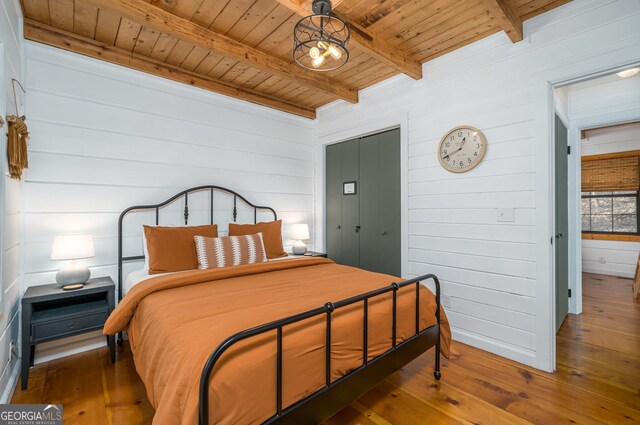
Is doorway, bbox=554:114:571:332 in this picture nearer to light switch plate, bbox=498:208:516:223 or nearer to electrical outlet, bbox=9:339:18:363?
light switch plate, bbox=498:208:516:223

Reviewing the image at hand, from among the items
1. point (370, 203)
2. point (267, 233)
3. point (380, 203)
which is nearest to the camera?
point (267, 233)

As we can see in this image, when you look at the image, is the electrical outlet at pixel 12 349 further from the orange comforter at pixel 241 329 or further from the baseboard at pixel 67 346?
the orange comforter at pixel 241 329

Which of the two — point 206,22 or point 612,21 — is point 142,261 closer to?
point 206,22

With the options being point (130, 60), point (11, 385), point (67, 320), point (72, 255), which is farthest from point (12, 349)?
point (130, 60)

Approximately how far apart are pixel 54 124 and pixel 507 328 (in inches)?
160

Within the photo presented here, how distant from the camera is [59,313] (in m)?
2.16

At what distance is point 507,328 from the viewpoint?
244 cm

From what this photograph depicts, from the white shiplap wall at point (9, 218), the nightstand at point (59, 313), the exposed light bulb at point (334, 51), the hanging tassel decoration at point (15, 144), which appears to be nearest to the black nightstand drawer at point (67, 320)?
the nightstand at point (59, 313)

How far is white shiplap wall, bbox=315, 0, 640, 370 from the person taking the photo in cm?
215

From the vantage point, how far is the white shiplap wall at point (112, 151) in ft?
7.81

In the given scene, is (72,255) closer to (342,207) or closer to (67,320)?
(67,320)

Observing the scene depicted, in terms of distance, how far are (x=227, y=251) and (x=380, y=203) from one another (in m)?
1.80

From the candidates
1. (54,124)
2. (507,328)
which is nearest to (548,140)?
(507,328)

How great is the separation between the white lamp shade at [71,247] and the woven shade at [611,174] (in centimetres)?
720
